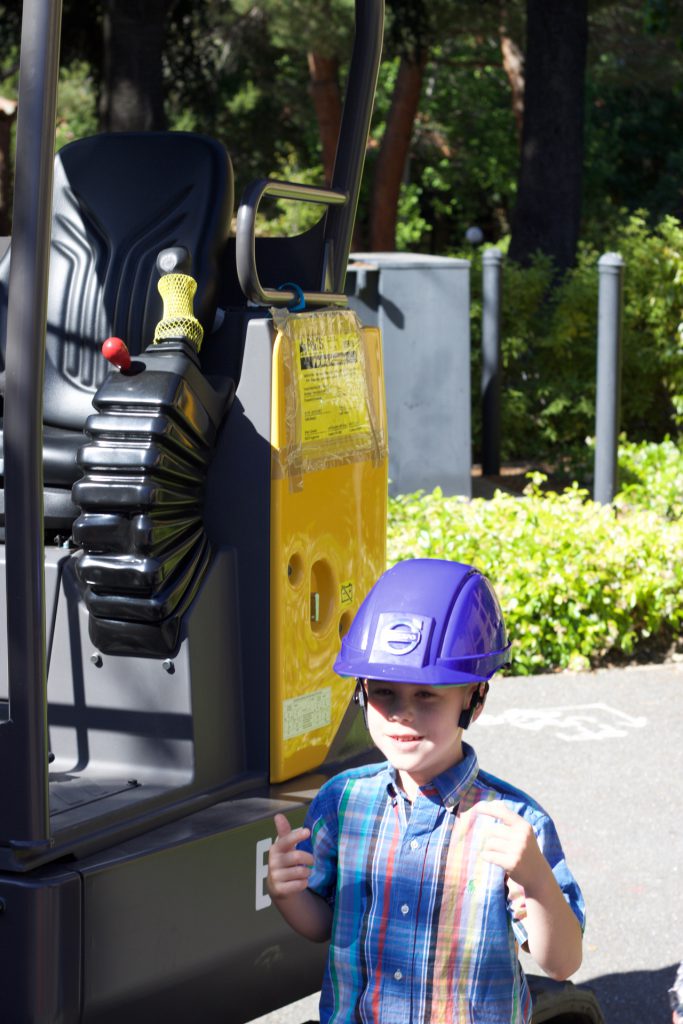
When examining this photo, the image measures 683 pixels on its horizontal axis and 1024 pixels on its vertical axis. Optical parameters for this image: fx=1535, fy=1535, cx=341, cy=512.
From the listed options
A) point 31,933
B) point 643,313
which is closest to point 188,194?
point 31,933

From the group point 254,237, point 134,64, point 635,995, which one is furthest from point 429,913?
point 134,64

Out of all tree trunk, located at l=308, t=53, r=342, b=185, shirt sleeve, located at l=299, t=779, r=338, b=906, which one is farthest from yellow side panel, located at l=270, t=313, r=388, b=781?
tree trunk, located at l=308, t=53, r=342, b=185

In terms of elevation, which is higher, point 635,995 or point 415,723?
point 415,723

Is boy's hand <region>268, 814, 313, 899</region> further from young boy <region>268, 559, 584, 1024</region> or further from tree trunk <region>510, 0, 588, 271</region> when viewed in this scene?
tree trunk <region>510, 0, 588, 271</region>

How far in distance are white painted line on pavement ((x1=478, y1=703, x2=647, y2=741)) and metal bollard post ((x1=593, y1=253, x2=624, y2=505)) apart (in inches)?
91.7

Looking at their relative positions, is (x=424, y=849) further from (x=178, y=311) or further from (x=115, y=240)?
(x=115, y=240)

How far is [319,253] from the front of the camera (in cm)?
367

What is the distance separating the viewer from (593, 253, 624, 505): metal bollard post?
27.1 feet

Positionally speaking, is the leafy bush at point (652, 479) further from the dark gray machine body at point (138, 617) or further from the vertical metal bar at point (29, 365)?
the vertical metal bar at point (29, 365)

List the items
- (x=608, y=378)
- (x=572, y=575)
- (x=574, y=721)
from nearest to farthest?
1. (x=574, y=721)
2. (x=572, y=575)
3. (x=608, y=378)

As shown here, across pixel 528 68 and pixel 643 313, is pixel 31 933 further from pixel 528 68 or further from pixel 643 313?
pixel 528 68

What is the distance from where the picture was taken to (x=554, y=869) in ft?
7.11

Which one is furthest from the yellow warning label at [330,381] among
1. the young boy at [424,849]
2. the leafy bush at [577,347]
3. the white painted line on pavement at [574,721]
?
the leafy bush at [577,347]

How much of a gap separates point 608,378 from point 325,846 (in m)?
6.19
